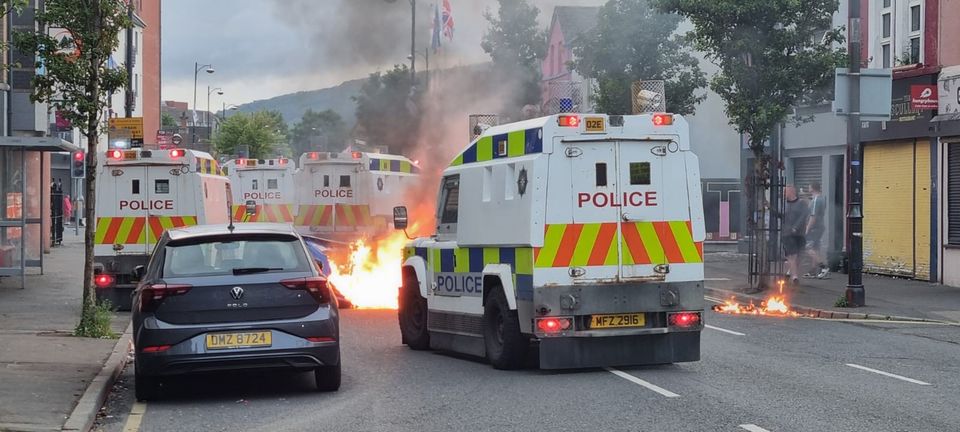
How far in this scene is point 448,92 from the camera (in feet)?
110

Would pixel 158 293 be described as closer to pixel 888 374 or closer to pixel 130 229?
pixel 888 374

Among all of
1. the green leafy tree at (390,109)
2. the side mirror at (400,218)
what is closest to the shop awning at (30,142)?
the green leafy tree at (390,109)

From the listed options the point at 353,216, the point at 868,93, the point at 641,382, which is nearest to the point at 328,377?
the point at 641,382

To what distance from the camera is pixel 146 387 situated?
11.1m

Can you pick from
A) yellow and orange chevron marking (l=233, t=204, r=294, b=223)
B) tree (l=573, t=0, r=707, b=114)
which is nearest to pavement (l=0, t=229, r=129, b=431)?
yellow and orange chevron marking (l=233, t=204, r=294, b=223)

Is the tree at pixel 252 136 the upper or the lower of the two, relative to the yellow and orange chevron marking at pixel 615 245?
upper

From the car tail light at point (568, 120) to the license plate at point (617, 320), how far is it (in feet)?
6.03

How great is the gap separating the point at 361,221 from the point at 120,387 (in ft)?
44.4

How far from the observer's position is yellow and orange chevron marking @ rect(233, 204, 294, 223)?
30.5m

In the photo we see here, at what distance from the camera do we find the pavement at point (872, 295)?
1953 cm

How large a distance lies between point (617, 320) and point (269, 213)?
66.0ft

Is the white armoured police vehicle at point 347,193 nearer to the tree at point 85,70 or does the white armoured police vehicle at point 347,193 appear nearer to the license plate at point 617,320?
the tree at point 85,70

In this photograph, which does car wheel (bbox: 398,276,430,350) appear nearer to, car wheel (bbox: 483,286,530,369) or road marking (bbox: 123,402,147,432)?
car wheel (bbox: 483,286,530,369)

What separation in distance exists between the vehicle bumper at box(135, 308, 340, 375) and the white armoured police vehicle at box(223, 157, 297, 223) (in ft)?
66.0
